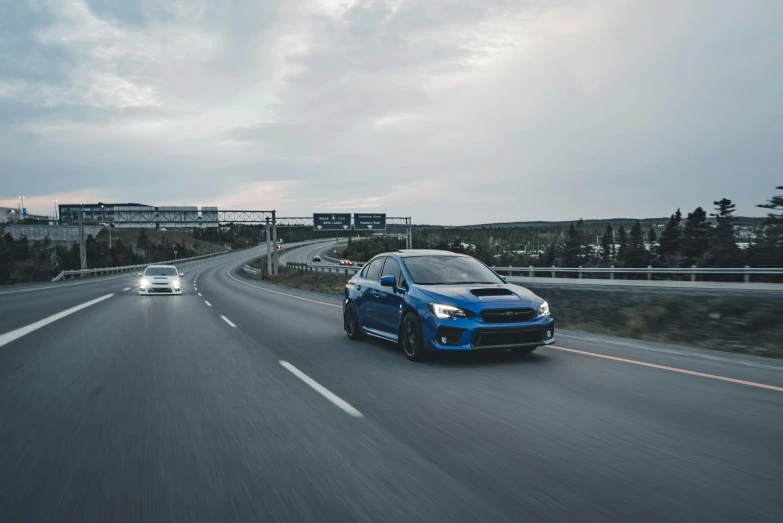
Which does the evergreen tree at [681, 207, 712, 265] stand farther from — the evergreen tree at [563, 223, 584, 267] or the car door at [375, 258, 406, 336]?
the car door at [375, 258, 406, 336]

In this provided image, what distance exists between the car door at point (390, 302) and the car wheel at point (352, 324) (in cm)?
109

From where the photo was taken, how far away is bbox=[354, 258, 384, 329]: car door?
10984mm

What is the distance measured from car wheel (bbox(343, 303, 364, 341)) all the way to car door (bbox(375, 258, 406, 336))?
1090mm

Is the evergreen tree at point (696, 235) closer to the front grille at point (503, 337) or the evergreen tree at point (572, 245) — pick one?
the evergreen tree at point (572, 245)

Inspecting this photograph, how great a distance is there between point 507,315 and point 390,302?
234cm

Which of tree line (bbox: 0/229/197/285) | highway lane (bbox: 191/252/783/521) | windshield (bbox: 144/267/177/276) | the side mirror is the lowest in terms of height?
tree line (bbox: 0/229/197/285)

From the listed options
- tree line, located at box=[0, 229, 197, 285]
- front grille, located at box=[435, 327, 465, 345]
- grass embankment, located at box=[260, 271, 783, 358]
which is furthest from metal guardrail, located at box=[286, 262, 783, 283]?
tree line, located at box=[0, 229, 197, 285]

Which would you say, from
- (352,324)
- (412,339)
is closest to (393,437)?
(412,339)

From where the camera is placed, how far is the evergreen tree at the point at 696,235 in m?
75.4

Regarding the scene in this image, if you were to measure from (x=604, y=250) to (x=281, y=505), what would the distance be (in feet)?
527

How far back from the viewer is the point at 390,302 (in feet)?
33.4

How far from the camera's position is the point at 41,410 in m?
6.24

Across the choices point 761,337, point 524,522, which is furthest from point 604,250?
point 524,522

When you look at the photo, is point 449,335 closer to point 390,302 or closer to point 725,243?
point 390,302
